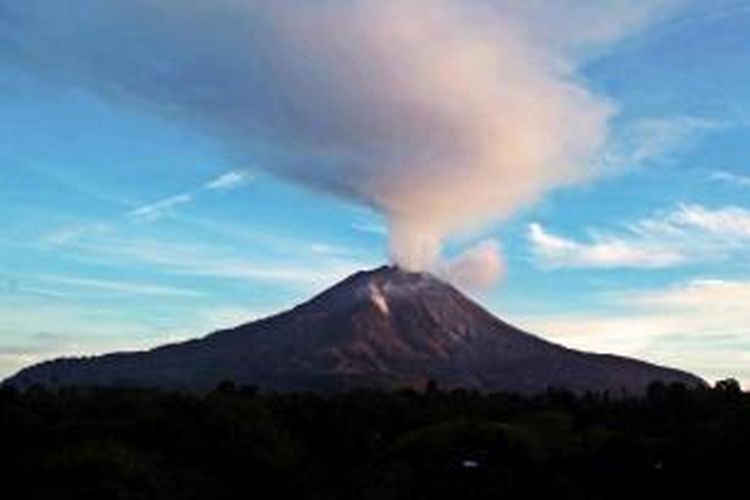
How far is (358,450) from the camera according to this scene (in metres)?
113

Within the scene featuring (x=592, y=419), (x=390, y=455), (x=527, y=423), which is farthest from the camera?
(x=592, y=419)

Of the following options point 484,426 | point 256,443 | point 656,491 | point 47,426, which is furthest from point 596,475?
point 47,426

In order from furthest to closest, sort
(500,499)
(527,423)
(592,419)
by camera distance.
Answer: (592,419) < (527,423) < (500,499)

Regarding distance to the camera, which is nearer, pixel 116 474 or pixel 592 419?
pixel 116 474

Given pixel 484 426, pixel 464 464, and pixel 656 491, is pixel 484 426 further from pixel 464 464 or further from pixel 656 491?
pixel 656 491

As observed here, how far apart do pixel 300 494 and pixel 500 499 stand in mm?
17264

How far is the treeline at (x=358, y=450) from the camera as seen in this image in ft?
295

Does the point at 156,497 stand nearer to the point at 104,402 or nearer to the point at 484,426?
the point at 484,426

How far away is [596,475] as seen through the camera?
92750mm

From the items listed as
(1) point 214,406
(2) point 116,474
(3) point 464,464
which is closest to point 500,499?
(3) point 464,464

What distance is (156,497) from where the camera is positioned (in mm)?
89312

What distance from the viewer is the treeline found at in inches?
3536

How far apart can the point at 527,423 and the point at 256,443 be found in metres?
23.2

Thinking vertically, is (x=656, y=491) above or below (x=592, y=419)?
below
